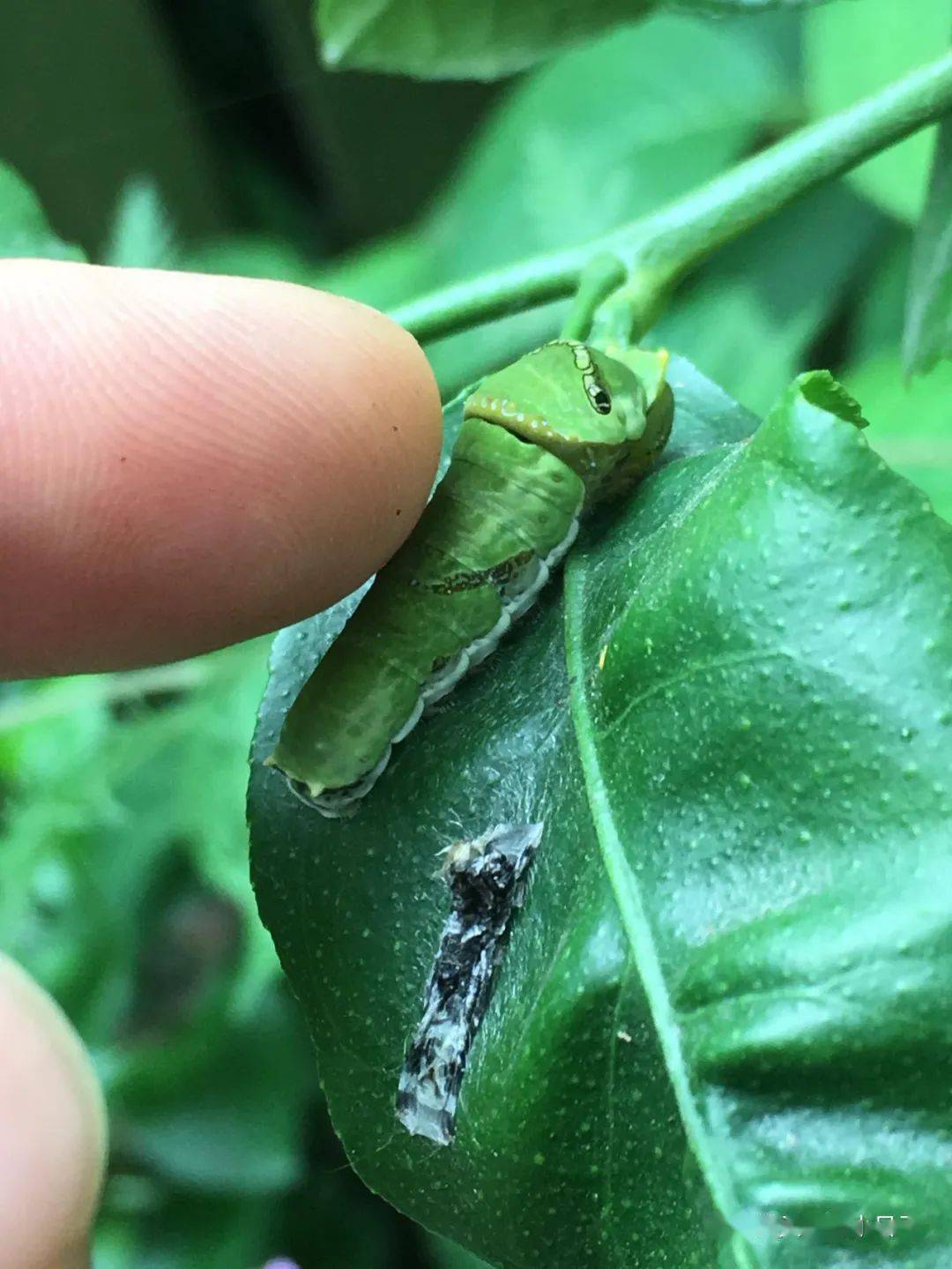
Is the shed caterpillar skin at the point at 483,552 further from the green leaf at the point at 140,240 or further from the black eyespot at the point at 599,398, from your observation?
the green leaf at the point at 140,240

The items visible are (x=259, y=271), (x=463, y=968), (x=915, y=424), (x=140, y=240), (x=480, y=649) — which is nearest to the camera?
(x=463, y=968)

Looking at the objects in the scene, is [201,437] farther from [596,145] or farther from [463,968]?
[596,145]

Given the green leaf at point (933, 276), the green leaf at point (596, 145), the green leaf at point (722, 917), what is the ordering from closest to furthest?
the green leaf at point (722, 917)
the green leaf at point (933, 276)
the green leaf at point (596, 145)

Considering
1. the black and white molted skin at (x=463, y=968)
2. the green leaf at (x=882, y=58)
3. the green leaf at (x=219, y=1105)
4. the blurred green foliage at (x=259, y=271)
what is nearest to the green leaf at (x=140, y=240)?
the blurred green foliage at (x=259, y=271)

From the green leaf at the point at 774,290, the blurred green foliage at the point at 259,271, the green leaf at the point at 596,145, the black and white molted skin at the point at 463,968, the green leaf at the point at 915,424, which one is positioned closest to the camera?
the black and white molted skin at the point at 463,968

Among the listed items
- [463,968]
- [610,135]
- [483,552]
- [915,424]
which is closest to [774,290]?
[610,135]

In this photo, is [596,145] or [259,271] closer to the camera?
[596,145]
